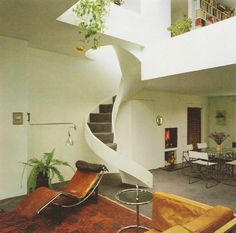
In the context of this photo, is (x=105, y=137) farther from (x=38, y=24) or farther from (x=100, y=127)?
(x=38, y=24)

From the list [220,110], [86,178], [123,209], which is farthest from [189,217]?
[220,110]

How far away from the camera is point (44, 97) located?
5.25 meters

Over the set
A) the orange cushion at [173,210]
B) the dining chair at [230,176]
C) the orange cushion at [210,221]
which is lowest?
the dining chair at [230,176]

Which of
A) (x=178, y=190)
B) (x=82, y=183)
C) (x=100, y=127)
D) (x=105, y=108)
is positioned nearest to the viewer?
(x=82, y=183)

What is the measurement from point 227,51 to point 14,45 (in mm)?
3764

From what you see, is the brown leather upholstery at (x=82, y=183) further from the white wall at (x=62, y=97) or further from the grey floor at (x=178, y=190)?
the white wall at (x=62, y=97)

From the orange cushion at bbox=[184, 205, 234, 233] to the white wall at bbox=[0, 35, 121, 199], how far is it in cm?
361

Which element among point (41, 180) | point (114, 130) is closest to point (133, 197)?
point (41, 180)

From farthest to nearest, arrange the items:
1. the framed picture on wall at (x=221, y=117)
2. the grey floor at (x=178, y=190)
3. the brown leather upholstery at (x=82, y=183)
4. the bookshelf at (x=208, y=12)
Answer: the framed picture on wall at (x=221, y=117)
the bookshelf at (x=208, y=12)
the grey floor at (x=178, y=190)
the brown leather upholstery at (x=82, y=183)

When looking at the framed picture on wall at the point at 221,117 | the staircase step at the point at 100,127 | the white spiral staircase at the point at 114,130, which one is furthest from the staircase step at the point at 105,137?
the framed picture on wall at the point at 221,117

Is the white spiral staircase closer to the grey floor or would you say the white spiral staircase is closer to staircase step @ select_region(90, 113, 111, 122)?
staircase step @ select_region(90, 113, 111, 122)

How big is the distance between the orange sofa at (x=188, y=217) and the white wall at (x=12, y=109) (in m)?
2.99

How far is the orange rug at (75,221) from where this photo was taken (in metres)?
3.15

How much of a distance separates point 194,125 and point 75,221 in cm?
656
